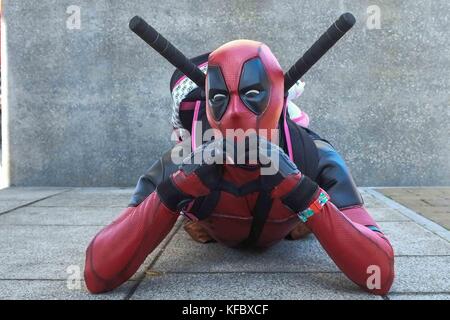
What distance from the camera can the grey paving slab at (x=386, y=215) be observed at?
355cm

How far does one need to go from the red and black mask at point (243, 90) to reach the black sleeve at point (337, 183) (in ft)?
1.25

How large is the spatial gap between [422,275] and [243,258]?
833mm

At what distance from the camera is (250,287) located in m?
2.05

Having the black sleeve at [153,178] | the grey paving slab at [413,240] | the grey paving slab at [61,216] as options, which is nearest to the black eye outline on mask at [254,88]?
the black sleeve at [153,178]

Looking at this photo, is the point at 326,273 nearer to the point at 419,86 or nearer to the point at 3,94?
the point at 419,86

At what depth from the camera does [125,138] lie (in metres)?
5.23

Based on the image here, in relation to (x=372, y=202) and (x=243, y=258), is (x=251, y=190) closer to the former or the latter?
(x=243, y=258)

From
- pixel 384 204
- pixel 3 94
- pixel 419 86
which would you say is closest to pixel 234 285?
pixel 384 204

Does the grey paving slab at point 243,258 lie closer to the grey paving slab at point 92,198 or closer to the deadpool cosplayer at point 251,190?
the deadpool cosplayer at point 251,190

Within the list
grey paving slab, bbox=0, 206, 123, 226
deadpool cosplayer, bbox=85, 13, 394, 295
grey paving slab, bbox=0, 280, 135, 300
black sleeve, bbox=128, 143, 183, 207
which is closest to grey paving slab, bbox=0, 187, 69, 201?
grey paving slab, bbox=0, 206, 123, 226

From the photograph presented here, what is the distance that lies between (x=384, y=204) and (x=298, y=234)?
1.59m

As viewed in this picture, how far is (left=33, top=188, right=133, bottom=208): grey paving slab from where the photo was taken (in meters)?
4.21
